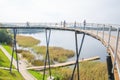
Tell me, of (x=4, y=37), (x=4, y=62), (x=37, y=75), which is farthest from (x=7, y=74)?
(x=4, y=37)

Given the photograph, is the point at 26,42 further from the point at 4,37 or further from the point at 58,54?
the point at 58,54

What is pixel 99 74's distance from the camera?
109ft

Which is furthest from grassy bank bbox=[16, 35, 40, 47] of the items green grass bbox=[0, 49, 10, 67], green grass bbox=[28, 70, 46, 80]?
green grass bbox=[28, 70, 46, 80]

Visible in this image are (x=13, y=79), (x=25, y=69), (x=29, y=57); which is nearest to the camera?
(x=13, y=79)

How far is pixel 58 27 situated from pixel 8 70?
1090 centimetres

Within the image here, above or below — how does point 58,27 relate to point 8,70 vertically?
above

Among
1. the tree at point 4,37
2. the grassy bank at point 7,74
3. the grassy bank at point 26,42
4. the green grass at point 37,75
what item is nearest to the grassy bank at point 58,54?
the tree at point 4,37

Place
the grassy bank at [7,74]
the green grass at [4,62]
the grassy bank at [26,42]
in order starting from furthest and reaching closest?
1. the grassy bank at [26,42]
2. the green grass at [4,62]
3. the grassy bank at [7,74]

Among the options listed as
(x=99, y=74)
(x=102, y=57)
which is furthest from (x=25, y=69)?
(x=102, y=57)

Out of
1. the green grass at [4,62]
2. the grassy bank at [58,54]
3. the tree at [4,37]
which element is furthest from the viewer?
the tree at [4,37]

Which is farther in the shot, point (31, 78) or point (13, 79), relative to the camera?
point (31, 78)

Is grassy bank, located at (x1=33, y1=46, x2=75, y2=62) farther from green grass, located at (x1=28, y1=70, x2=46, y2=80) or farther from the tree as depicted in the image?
green grass, located at (x1=28, y1=70, x2=46, y2=80)

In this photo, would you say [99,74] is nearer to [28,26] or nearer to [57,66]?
[28,26]

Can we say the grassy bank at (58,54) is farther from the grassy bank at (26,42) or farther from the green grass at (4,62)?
the grassy bank at (26,42)
